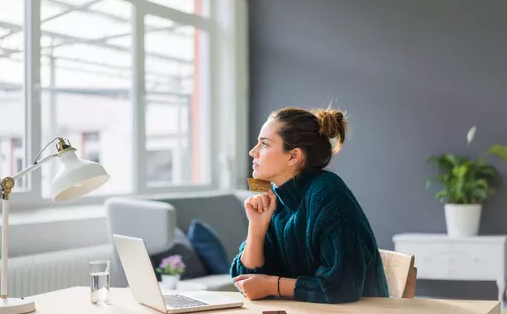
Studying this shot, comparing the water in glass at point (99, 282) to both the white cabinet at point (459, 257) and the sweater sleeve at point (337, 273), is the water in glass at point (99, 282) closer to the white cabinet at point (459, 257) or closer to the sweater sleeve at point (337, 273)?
the sweater sleeve at point (337, 273)

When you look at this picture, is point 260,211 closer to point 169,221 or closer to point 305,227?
point 305,227

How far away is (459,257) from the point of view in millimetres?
5066

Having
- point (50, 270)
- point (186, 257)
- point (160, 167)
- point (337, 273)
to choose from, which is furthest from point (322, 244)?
point (160, 167)

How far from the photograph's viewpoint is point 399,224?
18.7 feet

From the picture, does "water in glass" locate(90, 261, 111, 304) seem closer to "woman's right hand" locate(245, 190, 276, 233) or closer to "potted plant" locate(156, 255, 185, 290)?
"woman's right hand" locate(245, 190, 276, 233)

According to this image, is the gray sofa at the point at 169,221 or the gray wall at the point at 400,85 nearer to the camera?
the gray sofa at the point at 169,221

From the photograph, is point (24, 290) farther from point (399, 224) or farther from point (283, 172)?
point (399, 224)

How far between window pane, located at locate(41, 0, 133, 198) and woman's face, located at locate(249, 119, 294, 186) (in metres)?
2.68

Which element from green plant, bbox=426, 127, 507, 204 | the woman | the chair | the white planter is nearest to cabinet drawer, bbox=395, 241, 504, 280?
the white planter

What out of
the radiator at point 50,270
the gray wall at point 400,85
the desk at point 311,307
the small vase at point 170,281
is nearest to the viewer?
the desk at point 311,307

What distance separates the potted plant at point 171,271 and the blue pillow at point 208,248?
12.5 inches

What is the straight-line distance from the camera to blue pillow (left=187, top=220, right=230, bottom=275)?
4520mm

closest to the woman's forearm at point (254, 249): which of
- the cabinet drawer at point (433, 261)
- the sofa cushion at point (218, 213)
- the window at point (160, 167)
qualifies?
the sofa cushion at point (218, 213)

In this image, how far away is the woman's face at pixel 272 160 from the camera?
7.55ft
